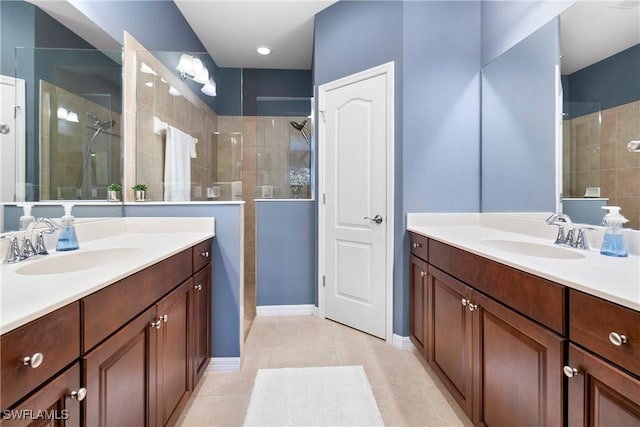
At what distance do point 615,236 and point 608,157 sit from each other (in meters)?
0.41

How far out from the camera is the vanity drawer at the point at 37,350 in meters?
0.58

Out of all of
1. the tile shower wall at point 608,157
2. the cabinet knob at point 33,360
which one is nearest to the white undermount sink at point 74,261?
the cabinet knob at point 33,360

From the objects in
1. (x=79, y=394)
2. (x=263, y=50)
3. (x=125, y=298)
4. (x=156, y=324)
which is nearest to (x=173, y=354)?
(x=156, y=324)

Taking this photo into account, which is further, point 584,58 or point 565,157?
point 565,157

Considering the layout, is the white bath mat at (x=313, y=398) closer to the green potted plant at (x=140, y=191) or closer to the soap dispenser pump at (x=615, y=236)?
the soap dispenser pump at (x=615, y=236)

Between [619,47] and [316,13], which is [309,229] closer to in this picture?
[316,13]

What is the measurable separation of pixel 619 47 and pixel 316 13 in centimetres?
224

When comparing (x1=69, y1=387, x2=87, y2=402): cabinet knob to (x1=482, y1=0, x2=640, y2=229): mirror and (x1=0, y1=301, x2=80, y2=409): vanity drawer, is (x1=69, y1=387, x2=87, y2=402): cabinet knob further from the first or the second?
(x1=482, y1=0, x2=640, y2=229): mirror

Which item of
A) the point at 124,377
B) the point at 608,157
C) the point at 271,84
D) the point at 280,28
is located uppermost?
the point at 280,28

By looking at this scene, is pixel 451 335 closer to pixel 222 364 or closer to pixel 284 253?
pixel 222 364

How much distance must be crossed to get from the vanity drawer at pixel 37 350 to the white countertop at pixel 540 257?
1.31 metres

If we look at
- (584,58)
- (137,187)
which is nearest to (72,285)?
(137,187)

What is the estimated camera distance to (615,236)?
4.04ft

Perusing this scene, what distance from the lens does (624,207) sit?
133cm
